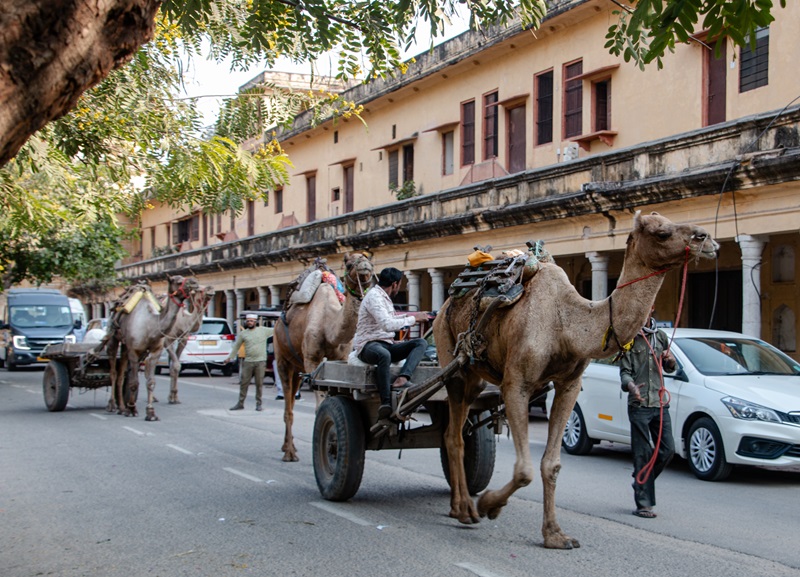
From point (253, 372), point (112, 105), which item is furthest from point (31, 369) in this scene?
point (112, 105)

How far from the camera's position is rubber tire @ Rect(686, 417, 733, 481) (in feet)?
35.6

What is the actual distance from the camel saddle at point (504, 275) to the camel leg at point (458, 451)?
2.73 ft

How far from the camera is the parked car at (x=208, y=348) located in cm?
3272

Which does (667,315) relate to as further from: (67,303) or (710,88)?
(67,303)

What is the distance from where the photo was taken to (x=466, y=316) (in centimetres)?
814

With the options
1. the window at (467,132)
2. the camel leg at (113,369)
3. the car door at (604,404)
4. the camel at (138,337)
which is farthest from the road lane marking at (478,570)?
the window at (467,132)

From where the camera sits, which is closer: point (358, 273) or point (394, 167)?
point (358, 273)

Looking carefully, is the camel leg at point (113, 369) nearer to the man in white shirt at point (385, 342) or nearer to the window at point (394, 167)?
the man in white shirt at point (385, 342)

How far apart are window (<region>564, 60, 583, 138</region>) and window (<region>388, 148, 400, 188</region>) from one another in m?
10.4

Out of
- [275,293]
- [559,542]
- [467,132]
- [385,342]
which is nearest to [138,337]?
[385,342]

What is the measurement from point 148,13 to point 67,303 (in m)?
35.1

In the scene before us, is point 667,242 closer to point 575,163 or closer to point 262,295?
point 575,163

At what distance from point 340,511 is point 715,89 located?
Result: 58.3 ft

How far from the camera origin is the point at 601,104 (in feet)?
86.9
